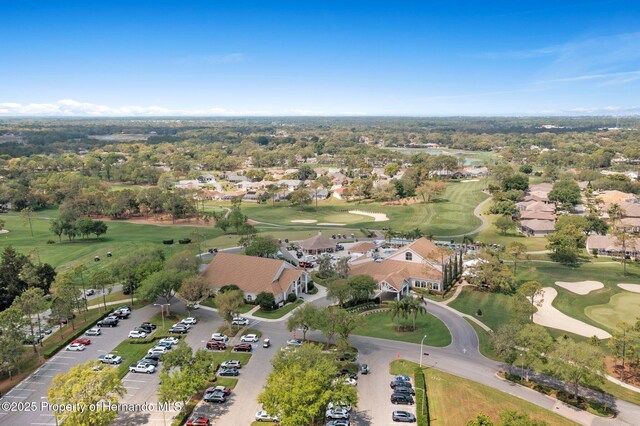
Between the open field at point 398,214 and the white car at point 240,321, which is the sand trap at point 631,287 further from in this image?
the white car at point 240,321

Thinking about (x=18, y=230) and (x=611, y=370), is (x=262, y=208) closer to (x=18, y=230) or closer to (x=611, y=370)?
(x=18, y=230)

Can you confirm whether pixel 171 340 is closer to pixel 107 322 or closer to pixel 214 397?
pixel 107 322

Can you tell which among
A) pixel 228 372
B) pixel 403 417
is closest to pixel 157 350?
pixel 228 372

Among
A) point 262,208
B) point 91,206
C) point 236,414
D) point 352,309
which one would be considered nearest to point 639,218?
point 352,309

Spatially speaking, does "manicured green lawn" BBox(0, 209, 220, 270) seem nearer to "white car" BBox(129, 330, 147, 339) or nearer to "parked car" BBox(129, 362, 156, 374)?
"white car" BBox(129, 330, 147, 339)

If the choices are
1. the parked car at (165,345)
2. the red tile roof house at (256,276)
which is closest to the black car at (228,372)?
the parked car at (165,345)

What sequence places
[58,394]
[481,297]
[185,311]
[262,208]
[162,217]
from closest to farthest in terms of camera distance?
[58,394] → [185,311] → [481,297] → [162,217] → [262,208]
